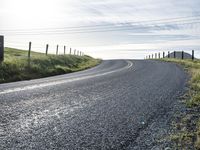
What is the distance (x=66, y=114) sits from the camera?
703cm

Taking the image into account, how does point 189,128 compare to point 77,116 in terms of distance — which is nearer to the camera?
point 189,128

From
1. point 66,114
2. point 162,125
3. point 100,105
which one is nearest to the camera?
point 162,125

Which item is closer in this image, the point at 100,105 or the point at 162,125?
the point at 162,125

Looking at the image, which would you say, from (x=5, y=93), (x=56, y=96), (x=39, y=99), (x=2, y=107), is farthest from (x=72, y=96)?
(x=2, y=107)

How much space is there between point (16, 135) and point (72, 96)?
425 cm

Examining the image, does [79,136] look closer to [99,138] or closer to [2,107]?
[99,138]

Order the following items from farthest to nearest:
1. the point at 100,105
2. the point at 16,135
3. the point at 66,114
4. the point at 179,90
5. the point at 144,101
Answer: the point at 179,90 < the point at 144,101 < the point at 100,105 < the point at 66,114 < the point at 16,135

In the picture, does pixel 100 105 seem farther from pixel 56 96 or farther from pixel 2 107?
pixel 2 107

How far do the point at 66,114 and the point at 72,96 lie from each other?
2468 millimetres

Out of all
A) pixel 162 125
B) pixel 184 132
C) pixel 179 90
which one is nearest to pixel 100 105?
pixel 162 125

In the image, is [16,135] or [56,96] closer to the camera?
[16,135]

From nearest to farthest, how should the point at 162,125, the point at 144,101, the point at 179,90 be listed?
the point at 162,125 → the point at 144,101 → the point at 179,90

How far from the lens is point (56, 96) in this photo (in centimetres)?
936

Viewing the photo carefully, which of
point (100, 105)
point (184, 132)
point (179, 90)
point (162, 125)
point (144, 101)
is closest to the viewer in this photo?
point (184, 132)
